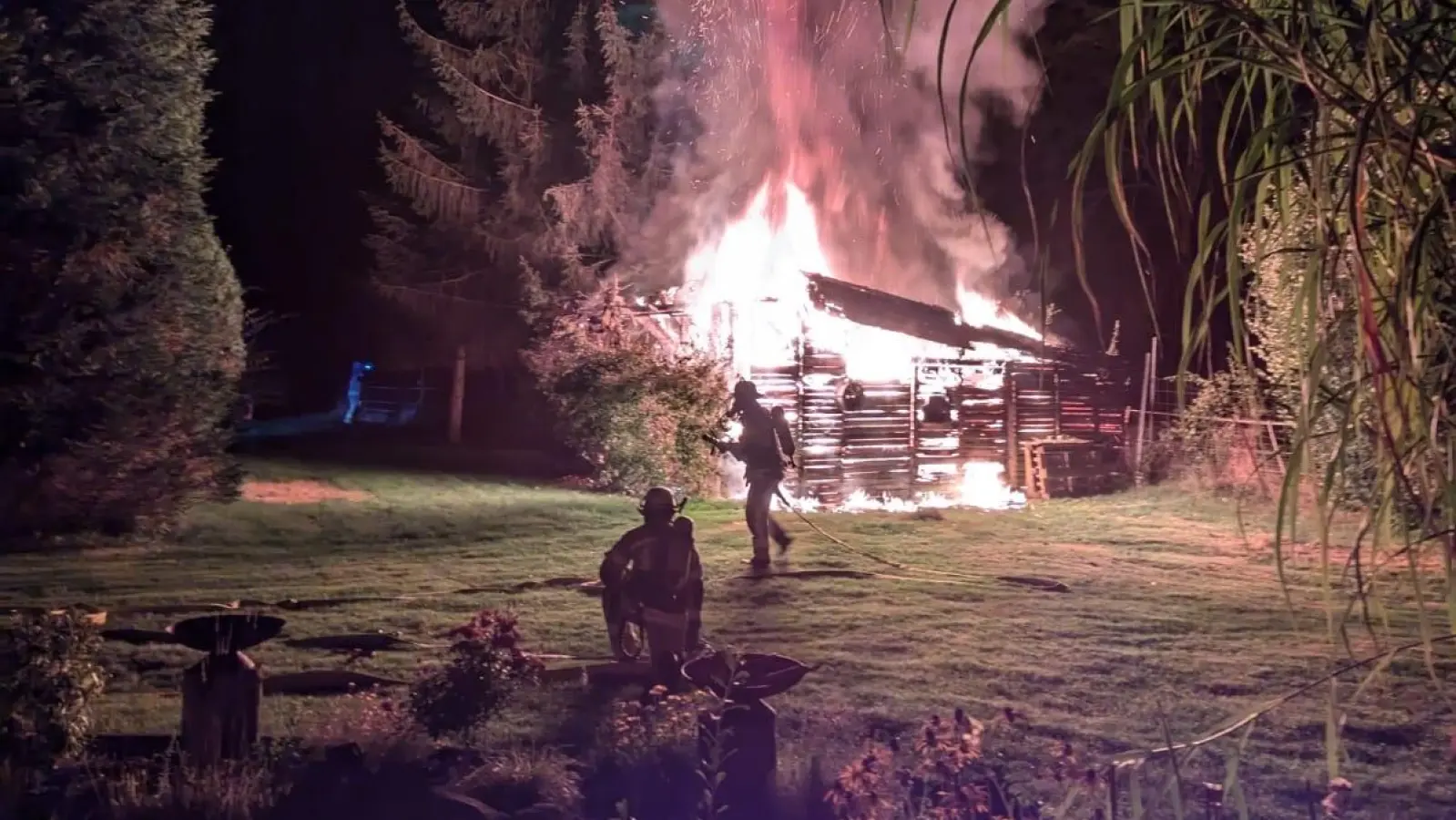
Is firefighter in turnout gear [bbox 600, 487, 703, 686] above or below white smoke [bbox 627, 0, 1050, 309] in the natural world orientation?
below

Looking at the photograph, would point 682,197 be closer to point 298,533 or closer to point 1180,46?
point 298,533

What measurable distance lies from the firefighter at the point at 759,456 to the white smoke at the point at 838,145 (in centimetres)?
914

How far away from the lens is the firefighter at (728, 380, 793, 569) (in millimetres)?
9633

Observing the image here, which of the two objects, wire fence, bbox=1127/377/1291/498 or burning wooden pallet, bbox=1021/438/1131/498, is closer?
wire fence, bbox=1127/377/1291/498

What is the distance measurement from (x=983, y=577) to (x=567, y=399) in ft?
25.0

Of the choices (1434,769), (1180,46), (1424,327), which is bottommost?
(1434,769)

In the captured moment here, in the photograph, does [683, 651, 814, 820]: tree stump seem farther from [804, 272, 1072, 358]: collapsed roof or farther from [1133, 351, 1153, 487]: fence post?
[1133, 351, 1153, 487]: fence post

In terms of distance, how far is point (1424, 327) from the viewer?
1048mm

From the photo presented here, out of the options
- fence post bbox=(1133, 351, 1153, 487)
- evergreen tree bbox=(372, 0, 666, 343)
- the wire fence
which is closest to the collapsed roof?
fence post bbox=(1133, 351, 1153, 487)

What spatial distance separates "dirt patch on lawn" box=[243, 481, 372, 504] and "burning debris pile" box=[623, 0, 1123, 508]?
479 centimetres

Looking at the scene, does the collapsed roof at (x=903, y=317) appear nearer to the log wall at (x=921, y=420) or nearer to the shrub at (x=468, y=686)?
the log wall at (x=921, y=420)

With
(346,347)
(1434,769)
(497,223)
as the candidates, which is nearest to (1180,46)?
(1434,769)

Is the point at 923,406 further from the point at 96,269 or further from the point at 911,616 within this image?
the point at 96,269

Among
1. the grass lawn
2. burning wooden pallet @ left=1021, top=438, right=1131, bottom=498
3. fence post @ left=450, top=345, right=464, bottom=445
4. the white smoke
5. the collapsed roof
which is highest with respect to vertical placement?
the white smoke
